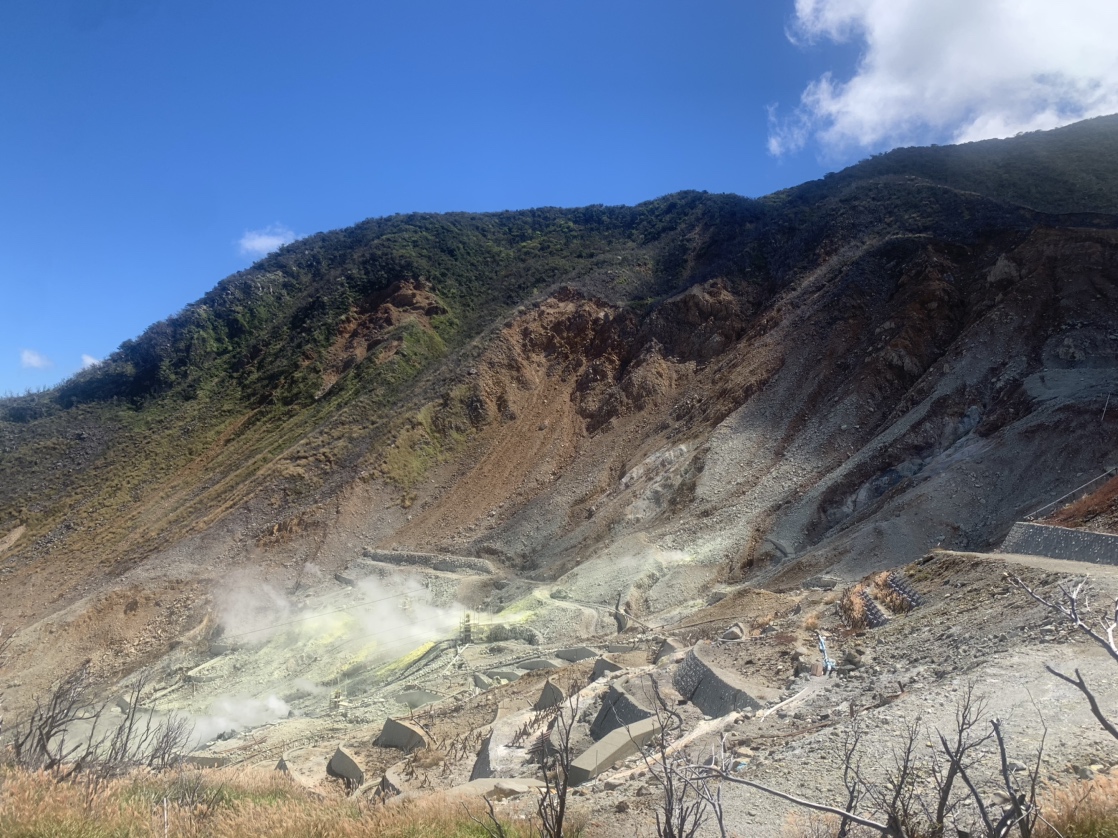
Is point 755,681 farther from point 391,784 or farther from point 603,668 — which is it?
point 391,784

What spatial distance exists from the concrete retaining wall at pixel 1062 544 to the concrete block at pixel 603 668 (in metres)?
7.71

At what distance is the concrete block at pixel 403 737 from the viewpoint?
42.1 ft

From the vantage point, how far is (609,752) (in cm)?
890

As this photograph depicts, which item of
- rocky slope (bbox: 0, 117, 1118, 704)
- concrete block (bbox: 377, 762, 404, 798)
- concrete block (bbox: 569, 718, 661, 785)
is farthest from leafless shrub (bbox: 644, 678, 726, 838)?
rocky slope (bbox: 0, 117, 1118, 704)

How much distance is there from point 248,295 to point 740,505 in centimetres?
4724

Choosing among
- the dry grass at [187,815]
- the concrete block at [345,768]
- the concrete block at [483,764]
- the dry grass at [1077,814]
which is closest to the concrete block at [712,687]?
the concrete block at [483,764]

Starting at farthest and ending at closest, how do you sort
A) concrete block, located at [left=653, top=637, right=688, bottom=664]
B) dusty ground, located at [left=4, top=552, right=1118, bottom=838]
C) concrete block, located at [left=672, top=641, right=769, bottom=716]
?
concrete block, located at [left=653, top=637, right=688, bottom=664] → concrete block, located at [left=672, top=641, right=769, bottom=716] → dusty ground, located at [left=4, top=552, right=1118, bottom=838]

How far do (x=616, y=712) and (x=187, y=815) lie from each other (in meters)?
6.28

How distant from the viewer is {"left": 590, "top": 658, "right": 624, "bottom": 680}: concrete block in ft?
45.9

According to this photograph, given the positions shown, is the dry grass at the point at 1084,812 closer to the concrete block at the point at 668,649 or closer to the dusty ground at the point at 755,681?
the dusty ground at the point at 755,681

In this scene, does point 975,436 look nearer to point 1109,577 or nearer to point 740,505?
point 740,505

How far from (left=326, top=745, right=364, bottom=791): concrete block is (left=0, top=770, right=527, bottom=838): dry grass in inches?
187

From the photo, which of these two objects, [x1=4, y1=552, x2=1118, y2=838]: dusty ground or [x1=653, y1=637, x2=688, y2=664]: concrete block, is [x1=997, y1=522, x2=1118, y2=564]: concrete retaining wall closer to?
[x1=4, y1=552, x2=1118, y2=838]: dusty ground

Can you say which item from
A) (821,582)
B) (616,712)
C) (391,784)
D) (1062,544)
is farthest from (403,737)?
(1062,544)
